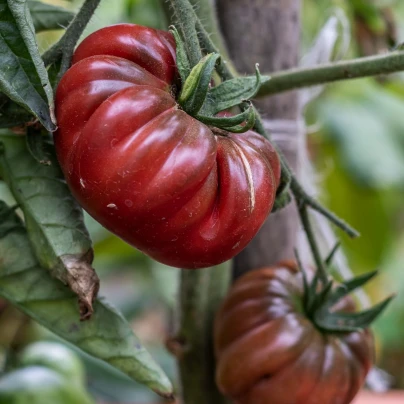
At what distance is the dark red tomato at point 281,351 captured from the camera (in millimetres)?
663

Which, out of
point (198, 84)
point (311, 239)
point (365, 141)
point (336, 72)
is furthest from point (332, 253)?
point (365, 141)

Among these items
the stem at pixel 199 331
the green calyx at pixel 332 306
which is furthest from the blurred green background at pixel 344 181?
the green calyx at pixel 332 306

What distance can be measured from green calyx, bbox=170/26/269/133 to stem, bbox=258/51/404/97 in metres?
0.16

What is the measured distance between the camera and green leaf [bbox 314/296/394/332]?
0.65 metres

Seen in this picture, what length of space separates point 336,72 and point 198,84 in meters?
0.21

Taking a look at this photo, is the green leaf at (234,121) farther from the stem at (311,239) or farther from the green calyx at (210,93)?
Answer: the stem at (311,239)

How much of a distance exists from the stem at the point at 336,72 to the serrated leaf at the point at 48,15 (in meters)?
0.20

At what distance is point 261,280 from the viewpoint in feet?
2.37

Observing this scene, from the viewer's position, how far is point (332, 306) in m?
0.70

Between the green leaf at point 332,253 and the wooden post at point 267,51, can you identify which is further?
the wooden post at point 267,51

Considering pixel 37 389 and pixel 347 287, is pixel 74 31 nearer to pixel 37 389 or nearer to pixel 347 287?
pixel 347 287

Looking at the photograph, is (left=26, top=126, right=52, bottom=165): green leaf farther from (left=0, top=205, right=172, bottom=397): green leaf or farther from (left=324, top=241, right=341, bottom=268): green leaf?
(left=324, top=241, right=341, bottom=268): green leaf

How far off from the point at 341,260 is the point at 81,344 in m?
0.54

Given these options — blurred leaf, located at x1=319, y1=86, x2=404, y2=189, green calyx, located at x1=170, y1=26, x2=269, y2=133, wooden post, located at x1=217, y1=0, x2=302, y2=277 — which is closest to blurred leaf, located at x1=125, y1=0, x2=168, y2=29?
wooden post, located at x1=217, y1=0, x2=302, y2=277
